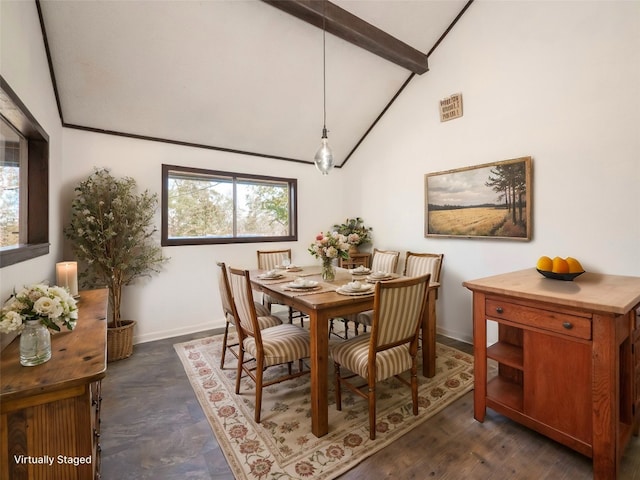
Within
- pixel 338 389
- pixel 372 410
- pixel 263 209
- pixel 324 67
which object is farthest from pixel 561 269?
pixel 263 209

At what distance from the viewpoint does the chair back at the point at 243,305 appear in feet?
6.57

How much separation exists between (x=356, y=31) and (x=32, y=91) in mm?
2676

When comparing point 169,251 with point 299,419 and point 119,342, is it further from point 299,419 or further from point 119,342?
point 299,419

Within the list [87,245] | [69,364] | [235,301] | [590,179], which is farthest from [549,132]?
[87,245]

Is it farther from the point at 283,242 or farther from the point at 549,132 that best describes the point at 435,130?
the point at 283,242

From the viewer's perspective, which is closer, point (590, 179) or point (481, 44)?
point (590, 179)

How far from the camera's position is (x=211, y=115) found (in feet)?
11.2

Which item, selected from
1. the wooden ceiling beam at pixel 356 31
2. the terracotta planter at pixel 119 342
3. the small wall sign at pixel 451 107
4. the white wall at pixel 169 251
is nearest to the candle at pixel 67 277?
the terracotta planter at pixel 119 342

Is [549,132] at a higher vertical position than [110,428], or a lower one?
higher

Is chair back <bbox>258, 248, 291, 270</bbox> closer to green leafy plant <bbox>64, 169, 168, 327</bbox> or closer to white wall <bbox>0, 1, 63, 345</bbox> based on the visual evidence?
green leafy plant <bbox>64, 169, 168, 327</bbox>

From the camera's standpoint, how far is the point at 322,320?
188 cm

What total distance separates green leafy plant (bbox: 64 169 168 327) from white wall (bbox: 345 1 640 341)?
3.24m

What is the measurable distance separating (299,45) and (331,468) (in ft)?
11.7

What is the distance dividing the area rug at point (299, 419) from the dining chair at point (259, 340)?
0.52ft
